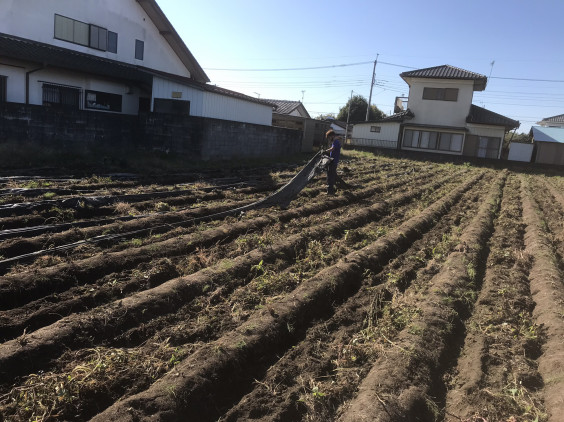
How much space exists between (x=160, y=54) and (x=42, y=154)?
9.75 m

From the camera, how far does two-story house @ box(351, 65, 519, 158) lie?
2608 cm

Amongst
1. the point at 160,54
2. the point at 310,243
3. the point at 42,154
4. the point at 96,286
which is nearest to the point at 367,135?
the point at 160,54

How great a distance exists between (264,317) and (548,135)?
28.9 metres

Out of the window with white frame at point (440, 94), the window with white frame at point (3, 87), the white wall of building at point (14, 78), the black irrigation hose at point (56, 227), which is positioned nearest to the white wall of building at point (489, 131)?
the window with white frame at point (440, 94)

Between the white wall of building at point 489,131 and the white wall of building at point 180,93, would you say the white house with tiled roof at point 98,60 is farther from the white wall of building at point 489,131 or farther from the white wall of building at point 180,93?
the white wall of building at point 489,131

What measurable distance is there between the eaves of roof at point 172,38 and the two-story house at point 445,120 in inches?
551

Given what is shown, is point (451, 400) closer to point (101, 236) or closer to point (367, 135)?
point (101, 236)

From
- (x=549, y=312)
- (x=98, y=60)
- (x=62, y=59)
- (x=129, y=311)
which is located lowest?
(x=129, y=311)

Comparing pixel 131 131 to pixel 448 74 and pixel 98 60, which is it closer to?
pixel 98 60

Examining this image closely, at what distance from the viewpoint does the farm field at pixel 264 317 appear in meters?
2.66

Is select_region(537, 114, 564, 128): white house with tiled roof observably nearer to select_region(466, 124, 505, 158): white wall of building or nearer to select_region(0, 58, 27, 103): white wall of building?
select_region(466, 124, 505, 158): white wall of building

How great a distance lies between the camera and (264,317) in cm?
355

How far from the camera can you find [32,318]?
3303mm

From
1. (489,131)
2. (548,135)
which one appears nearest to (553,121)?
(548,135)
